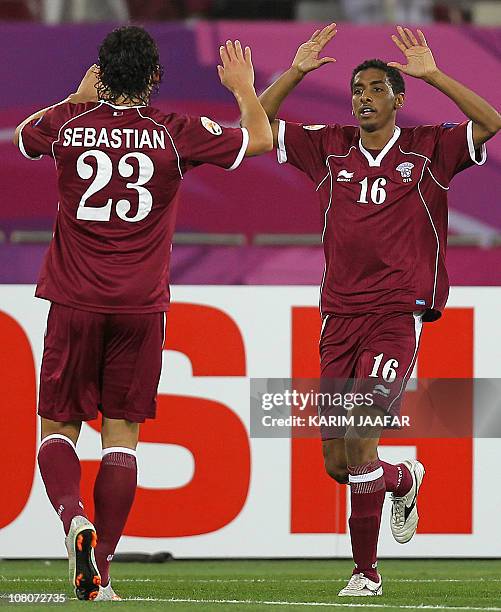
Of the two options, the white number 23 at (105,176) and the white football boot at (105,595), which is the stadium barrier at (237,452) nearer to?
the white football boot at (105,595)

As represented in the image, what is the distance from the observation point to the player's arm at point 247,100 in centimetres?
533

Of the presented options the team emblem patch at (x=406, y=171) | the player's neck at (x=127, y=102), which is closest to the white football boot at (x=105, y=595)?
the player's neck at (x=127, y=102)

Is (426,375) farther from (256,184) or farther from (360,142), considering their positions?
(256,184)

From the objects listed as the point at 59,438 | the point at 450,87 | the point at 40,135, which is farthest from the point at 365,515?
the point at 40,135

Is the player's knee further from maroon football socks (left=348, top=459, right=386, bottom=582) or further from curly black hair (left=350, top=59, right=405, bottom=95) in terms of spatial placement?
curly black hair (left=350, top=59, right=405, bottom=95)

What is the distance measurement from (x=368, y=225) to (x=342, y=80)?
480 centimetres

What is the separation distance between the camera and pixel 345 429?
19.9 feet

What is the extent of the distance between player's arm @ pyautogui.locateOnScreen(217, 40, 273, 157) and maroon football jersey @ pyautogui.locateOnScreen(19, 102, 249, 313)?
0.35 ft

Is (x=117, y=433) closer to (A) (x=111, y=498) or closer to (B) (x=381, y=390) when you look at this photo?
(A) (x=111, y=498)

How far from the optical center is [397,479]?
6.34 meters

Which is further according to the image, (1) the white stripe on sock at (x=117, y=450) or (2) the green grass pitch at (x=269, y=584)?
(1) the white stripe on sock at (x=117, y=450)

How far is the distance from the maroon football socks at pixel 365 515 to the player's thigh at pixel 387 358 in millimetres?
281

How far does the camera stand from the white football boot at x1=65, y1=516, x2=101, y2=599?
4734 millimetres

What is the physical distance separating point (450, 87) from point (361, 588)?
2.08 metres
